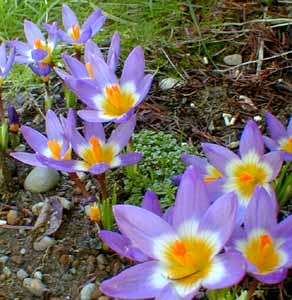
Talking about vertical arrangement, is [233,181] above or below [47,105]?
above

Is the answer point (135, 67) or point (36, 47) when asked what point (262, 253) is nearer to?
point (135, 67)

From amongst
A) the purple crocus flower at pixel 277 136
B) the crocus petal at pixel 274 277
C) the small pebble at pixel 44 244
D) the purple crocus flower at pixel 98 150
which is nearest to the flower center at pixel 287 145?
the purple crocus flower at pixel 277 136

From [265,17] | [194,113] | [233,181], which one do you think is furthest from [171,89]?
[233,181]

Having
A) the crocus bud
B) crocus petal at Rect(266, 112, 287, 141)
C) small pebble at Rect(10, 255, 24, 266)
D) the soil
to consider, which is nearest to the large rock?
the soil

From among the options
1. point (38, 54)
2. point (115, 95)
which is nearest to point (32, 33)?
point (38, 54)

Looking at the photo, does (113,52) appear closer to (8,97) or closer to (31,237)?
(31,237)

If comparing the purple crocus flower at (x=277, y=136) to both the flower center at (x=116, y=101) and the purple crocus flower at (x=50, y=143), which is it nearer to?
the flower center at (x=116, y=101)
